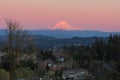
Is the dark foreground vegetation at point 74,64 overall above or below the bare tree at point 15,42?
below

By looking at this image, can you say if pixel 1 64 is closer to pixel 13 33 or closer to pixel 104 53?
pixel 104 53

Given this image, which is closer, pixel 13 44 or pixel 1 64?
pixel 13 44

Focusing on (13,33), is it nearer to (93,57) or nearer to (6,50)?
(6,50)

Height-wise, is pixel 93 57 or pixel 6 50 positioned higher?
pixel 6 50

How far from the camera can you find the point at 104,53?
62125 mm

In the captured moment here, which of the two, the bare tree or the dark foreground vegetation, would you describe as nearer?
Result: the bare tree

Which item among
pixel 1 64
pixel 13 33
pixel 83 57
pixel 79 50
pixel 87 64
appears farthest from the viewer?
pixel 79 50

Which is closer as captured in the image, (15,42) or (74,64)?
(15,42)

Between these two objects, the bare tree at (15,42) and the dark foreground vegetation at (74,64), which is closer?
the bare tree at (15,42)

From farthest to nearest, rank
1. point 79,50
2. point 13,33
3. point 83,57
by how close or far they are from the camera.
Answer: point 79,50, point 83,57, point 13,33

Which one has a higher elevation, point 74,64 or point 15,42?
point 15,42

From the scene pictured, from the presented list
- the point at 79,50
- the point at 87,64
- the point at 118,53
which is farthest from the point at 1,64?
the point at 79,50

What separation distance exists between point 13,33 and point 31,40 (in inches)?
37.9

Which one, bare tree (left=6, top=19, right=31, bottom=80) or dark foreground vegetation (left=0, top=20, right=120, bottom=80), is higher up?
bare tree (left=6, top=19, right=31, bottom=80)
